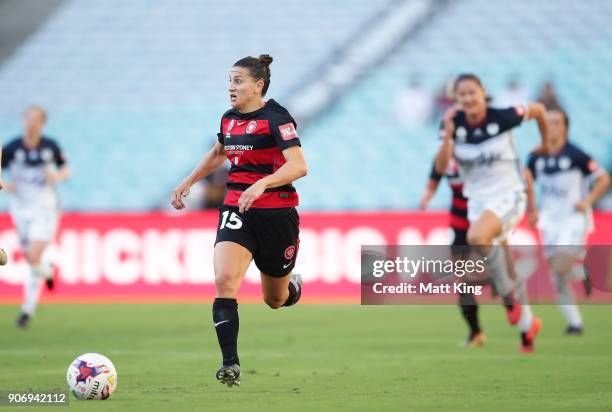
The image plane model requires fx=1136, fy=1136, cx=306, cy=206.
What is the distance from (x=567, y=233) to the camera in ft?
46.2

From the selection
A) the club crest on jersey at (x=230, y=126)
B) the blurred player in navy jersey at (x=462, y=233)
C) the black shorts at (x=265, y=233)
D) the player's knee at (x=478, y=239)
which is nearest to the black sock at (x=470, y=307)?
the blurred player in navy jersey at (x=462, y=233)

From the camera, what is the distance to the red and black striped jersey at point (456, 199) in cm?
1157

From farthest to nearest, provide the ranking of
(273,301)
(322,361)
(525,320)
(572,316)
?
→ (572,316), (525,320), (322,361), (273,301)

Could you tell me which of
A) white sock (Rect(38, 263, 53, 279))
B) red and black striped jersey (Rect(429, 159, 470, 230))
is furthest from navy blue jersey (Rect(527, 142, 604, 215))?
white sock (Rect(38, 263, 53, 279))

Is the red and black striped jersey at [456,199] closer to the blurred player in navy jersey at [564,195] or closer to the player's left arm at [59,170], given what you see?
the blurred player in navy jersey at [564,195]

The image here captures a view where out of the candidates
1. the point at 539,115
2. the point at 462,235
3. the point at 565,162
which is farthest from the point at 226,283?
the point at 565,162

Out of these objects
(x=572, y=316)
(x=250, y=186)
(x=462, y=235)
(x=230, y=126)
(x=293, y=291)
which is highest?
(x=462, y=235)

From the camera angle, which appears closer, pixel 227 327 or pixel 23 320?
pixel 227 327

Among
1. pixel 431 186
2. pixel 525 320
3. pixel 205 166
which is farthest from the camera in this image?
pixel 431 186

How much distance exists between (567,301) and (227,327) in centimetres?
685

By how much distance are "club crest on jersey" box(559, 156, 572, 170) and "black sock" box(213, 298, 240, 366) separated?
7.35 metres

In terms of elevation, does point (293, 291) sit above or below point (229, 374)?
above

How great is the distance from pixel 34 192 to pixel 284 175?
8.11m

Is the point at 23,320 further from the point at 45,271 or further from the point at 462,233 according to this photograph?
the point at 462,233
